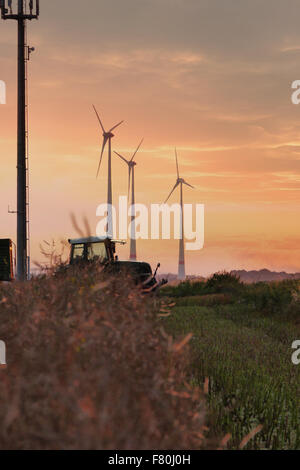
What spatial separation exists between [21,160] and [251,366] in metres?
24.1

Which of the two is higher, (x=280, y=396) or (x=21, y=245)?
(x=21, y=245)

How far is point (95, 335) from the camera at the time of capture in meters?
5.21

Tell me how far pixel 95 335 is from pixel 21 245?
29397 millimetres

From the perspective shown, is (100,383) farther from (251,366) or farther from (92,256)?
(92,256)

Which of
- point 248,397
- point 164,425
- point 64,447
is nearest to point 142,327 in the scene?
point 164,425

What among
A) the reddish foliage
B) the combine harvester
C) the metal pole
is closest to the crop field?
the reddish foliage

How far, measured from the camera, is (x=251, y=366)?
14156 mm

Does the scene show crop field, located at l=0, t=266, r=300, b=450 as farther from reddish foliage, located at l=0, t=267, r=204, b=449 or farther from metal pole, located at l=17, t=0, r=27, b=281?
metal pole, located at l=17, t=0, r=27, b=281

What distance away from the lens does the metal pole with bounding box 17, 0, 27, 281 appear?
3378cm

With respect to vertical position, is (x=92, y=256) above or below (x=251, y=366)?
above

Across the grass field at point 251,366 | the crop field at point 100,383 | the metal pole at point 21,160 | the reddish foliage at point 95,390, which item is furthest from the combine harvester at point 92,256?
the reddish foliage at point 95,390

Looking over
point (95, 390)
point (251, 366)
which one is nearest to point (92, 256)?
point (251, 366)

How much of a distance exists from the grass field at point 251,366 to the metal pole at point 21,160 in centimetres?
1033
